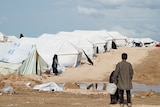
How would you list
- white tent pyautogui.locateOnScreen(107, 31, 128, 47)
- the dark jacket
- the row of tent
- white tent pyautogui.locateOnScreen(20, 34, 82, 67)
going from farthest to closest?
white tent pyautogui.locateOnScreen(107, 31, 128, 47)
white tent pyautogui.locateOnScreen(20, 34, 82, 67)
the row of tent
the dark jacket

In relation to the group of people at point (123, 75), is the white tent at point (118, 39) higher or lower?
higher

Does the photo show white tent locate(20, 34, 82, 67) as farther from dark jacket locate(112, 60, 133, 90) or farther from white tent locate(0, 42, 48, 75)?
dark jacket locate(112, 60, 133, 90)

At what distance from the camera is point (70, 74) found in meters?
28.6

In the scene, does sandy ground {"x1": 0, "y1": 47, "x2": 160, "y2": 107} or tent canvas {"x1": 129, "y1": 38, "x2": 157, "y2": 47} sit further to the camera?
tent canvas {"x1": 129, "y1": 38, "x2": 157, "y2": 47}

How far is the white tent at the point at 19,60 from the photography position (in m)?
26.2

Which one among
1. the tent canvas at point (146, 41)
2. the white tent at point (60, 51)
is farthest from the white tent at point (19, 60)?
the tent canvas at point (146, 41)

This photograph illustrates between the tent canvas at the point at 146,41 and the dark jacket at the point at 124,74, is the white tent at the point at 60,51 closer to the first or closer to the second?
the dark jacket at the point at 124,74

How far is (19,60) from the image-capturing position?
26.5 meters

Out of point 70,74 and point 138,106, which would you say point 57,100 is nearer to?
point 138,106

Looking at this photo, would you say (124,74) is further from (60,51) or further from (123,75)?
(60,51)

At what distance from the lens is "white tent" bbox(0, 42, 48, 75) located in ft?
85.9

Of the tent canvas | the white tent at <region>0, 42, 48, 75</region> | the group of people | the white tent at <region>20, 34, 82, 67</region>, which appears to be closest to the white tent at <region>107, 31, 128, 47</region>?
the tent canvas

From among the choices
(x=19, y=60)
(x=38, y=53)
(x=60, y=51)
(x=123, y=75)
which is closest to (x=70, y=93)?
(x=123, y=75)

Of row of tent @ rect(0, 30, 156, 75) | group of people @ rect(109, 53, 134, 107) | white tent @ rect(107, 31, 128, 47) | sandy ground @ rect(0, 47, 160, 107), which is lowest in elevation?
sandy ground @ rect(0, 47, 160, 107)
